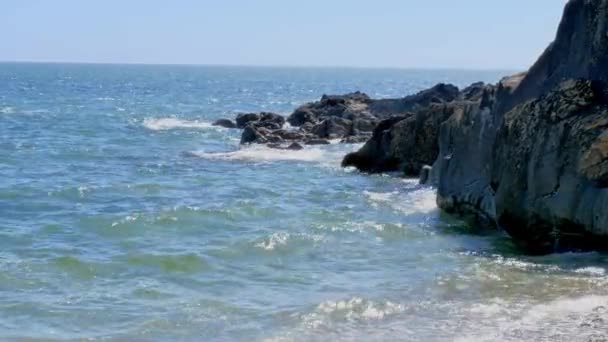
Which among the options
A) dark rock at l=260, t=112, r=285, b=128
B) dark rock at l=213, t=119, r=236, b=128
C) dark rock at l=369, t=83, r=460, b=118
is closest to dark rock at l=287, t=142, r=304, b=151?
dark rock at l=260, t=112, r=285, b=128

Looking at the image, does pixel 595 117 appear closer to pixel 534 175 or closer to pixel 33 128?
pixel 534 175

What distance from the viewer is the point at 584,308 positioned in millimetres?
12148

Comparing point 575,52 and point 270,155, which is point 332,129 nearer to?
point 270,155

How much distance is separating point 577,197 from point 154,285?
695 centimetres

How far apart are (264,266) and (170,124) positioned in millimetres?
41005

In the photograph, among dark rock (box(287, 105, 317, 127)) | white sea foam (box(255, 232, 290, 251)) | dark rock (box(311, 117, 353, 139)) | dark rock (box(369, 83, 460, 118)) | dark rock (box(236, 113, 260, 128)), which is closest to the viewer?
white sea foam (box(255, 232, 290, 251))

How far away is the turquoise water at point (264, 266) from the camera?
1197cm

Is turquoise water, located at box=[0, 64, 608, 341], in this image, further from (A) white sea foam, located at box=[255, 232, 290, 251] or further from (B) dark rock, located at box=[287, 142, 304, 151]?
(B) dark rock, located at box=[287, 142, 304, 151]

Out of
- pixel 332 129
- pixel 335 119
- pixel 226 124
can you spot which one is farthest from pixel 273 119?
pixel 332 129

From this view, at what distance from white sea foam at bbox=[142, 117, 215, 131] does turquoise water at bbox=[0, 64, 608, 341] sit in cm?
2274

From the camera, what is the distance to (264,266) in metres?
15.9

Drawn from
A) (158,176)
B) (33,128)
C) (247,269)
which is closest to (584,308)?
(247,269)

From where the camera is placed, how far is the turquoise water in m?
12.0

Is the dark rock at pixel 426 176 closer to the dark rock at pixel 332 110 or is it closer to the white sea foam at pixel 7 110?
the dark rock at pixel 332 110
